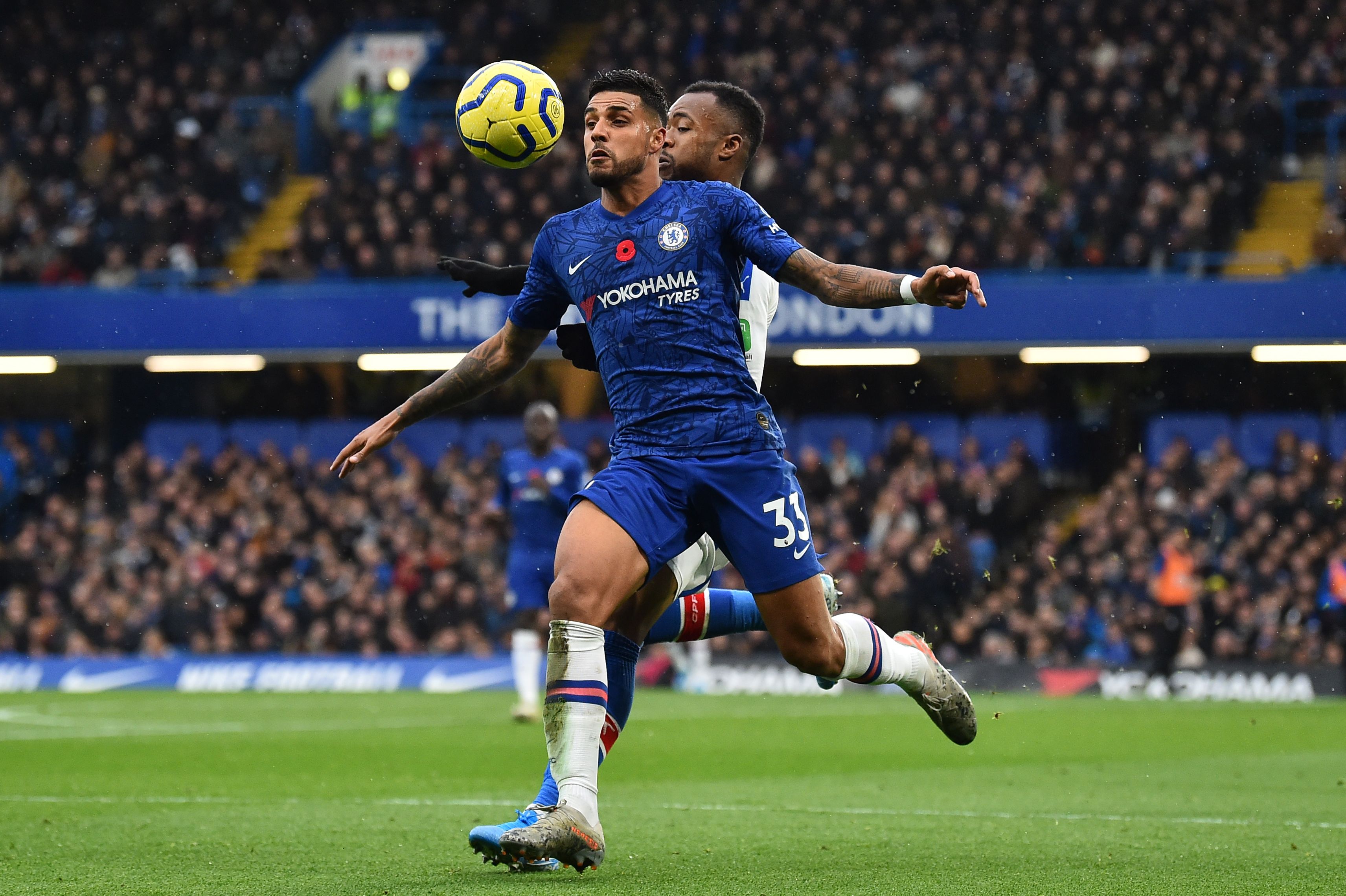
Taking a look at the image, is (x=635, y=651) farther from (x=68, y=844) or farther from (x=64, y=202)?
(x=64, y=202)

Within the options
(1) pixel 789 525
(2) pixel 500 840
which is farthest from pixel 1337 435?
(2) pixel 500 840

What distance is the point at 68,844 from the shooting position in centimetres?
574

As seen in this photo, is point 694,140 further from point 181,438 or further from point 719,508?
point 181,438

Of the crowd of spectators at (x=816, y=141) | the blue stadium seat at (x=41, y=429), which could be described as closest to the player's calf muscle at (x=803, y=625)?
the crowd of spectators at (x=816, y=141)

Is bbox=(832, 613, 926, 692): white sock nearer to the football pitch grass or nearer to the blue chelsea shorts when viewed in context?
the blue chelsea shorts

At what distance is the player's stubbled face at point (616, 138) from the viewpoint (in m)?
5.16

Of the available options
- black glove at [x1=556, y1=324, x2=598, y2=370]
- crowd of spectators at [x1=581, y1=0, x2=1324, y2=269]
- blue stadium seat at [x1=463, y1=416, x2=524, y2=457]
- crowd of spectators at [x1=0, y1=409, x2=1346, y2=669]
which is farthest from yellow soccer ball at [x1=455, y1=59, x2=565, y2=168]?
blue stadium seat at [x1=463, y1=416, x2=524, y2=457]

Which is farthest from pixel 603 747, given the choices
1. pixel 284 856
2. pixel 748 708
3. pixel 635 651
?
pixel 748 708

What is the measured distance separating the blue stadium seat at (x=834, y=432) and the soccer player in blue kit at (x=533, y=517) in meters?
8.54

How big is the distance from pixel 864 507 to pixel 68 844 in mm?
13977

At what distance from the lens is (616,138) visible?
5.17m

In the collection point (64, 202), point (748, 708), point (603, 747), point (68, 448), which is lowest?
point (748, 708)

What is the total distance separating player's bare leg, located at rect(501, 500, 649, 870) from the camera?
488 cm

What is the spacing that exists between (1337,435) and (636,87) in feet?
53.5
